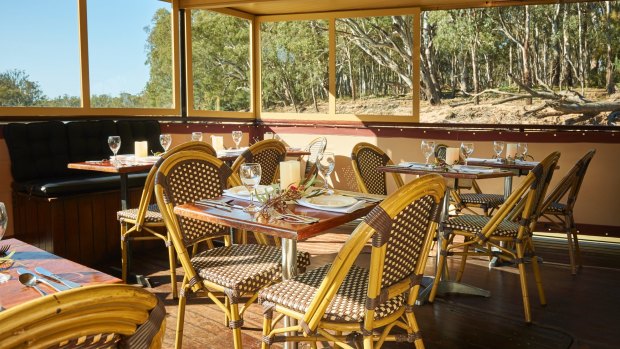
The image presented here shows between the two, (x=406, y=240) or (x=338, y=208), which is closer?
(x=406, y=240)

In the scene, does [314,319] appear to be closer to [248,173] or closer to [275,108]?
[248,173]

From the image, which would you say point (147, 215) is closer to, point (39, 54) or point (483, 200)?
point (39, 54)

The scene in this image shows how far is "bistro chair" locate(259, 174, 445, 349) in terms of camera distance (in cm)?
168

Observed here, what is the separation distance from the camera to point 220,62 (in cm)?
675

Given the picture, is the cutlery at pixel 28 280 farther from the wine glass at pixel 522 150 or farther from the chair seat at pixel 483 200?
the wine glass at pixel 522 150

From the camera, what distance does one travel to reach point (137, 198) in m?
4.95

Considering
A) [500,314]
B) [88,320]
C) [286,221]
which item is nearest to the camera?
[88,320]

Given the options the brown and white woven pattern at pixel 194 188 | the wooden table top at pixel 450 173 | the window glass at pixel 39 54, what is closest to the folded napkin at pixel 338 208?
the brown and white woven pattern at pixel 194 188

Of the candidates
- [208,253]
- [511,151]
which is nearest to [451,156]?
[511,151]

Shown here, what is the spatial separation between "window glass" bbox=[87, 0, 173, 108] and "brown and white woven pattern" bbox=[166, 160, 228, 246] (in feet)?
10.3

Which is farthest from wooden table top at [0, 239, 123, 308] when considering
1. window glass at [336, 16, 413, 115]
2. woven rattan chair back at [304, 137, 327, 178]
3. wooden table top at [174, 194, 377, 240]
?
window glass at [336, 16, 413, 115]

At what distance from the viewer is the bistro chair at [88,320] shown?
2.20 ft

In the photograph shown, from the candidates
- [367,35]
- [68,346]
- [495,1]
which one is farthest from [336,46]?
[68,346]

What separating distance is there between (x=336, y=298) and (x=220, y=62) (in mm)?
5273
